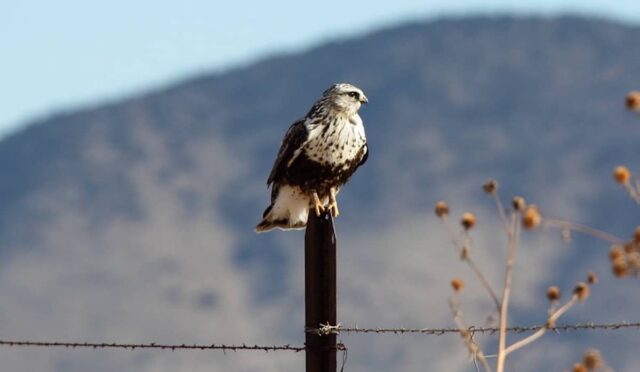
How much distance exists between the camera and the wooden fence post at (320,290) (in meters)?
7.15

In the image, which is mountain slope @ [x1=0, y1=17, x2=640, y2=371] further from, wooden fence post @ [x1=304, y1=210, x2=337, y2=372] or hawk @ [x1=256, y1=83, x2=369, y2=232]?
wooden fence post @ [x1=304, y1=210, x2=337, y2=372]

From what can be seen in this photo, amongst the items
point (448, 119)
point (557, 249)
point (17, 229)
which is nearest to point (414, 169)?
point (448, 119)

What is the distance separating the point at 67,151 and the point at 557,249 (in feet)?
188

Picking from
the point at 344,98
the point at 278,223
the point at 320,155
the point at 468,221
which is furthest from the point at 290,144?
the point at 468,221

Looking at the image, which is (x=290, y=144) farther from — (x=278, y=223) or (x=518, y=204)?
(x=518, y=204)

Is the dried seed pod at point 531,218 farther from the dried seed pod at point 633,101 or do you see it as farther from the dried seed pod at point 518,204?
the dried seed pod at point 633,101

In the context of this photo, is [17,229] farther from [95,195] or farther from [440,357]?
[440,357]

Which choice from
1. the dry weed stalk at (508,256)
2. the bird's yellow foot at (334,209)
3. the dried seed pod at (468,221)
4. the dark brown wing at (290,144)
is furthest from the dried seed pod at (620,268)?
the dark brown wing at (290,144)

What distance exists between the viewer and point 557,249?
144 metres

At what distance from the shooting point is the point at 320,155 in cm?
1149

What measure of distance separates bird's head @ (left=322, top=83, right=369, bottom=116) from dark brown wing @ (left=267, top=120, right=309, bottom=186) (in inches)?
9.4

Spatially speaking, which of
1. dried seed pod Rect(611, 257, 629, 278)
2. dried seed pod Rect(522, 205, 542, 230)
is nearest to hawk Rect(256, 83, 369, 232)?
dried seed pod Rect(522, 205, 542, 230)

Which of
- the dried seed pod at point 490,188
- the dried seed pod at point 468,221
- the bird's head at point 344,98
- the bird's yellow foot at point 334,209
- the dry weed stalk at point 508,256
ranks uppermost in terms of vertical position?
the bird's head at point 344,98

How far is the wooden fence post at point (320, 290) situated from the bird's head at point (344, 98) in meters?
4.32
